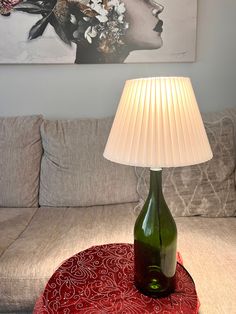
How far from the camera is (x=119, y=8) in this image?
68.9 inches

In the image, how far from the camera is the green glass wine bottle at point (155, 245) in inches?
34.0

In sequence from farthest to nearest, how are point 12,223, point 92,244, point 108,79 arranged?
point 108,79
point 12,223
point 92,244

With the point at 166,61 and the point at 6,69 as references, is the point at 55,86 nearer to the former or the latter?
the point at 6,69

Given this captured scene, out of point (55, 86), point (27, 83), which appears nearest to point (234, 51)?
point (55, 86)

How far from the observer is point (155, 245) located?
866 mm

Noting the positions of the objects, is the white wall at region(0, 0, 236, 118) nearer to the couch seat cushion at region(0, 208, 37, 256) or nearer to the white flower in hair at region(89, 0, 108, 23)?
the white flower in hair at region(89, 0, 108, 23)

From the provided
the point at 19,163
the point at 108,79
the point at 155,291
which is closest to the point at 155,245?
the point at 155,291

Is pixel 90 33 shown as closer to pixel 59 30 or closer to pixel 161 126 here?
pixel 59 30

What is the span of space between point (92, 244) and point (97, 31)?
1.22 m

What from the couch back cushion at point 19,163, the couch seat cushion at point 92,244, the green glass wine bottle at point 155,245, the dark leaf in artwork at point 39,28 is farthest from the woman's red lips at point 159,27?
the green glass wine bottle at point 155,245

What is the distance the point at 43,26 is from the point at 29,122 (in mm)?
572

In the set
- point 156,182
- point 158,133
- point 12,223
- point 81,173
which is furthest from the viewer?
point 81,173

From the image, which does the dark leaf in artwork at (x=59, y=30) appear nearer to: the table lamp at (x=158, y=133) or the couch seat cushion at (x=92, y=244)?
the couch seat cushion at (x=92, y=244)

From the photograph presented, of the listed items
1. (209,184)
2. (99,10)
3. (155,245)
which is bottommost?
(209,184)
